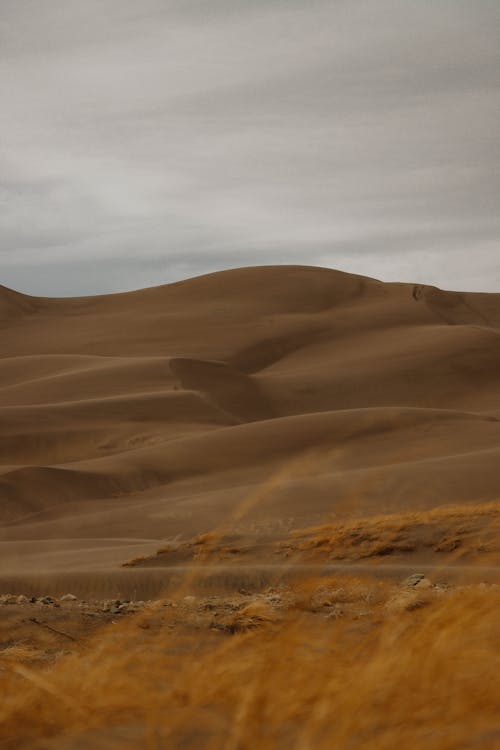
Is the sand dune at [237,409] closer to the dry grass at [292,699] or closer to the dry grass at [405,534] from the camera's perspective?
the dry grass at [292,699]

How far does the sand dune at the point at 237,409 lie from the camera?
16.1 meters

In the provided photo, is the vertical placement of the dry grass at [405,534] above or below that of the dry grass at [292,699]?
below

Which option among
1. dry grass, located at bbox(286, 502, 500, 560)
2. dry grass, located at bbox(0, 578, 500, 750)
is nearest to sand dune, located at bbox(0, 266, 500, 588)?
dry grass, located at bbox(0, 578, 500, 750)

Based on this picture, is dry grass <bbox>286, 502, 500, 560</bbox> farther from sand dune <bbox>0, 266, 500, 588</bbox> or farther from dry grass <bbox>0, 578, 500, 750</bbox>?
dry grass <bbox>0, 578, 500, 750</bbox>

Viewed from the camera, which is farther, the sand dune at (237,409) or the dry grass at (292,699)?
the sand dune at (237,409)

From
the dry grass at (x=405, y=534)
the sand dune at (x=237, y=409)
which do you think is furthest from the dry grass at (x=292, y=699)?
the dry grass at (x=405, y=534)

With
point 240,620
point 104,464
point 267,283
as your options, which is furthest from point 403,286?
point 240,620

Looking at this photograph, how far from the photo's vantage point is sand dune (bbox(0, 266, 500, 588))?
16.1 m

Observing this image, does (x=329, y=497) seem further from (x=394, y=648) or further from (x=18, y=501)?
(x=394, y=648)

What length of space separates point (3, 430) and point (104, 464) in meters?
6.88

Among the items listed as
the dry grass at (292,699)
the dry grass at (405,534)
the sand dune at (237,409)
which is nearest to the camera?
the dry grass at (292,699)

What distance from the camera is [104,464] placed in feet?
75.3

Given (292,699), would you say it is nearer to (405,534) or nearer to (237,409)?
(405,534)

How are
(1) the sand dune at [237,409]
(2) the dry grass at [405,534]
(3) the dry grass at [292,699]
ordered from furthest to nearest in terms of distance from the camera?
(1) the sand dune at [237,409]
(2) the dry grass at [405,534]
(3) the dry grass at [292,699]
